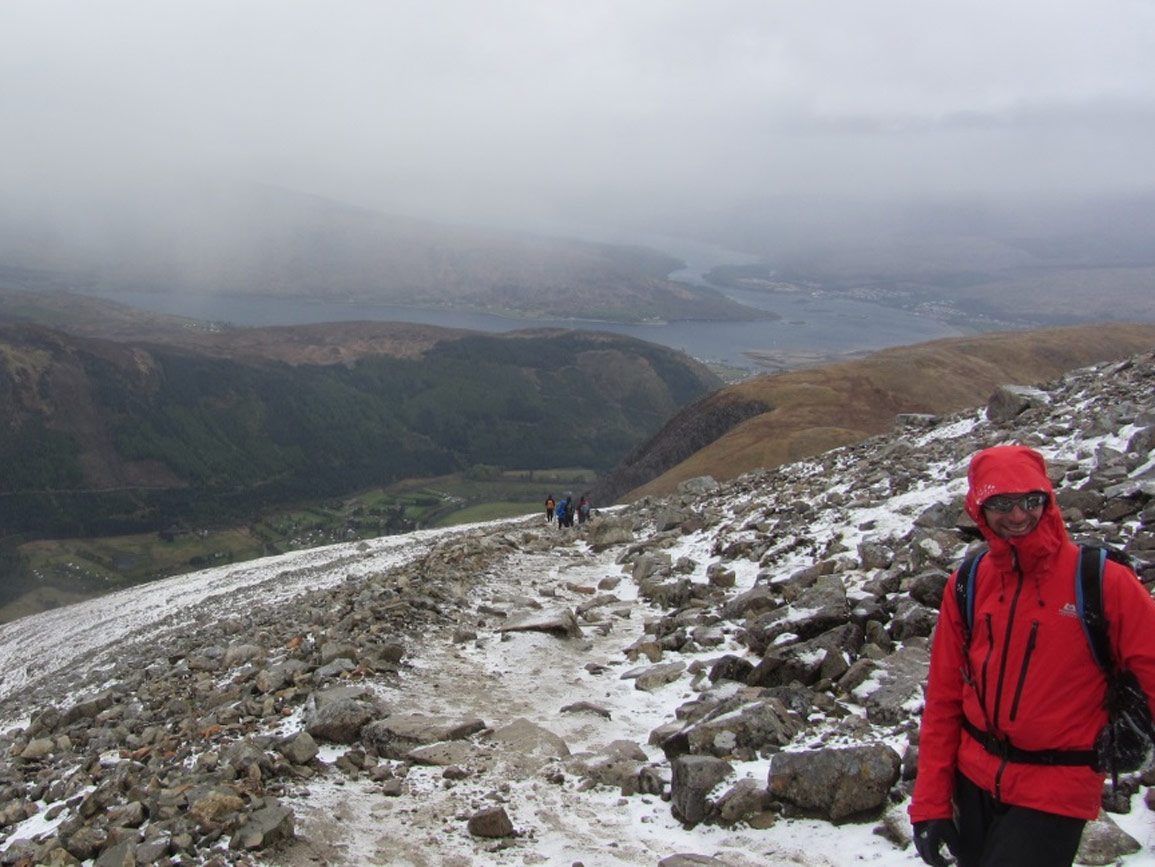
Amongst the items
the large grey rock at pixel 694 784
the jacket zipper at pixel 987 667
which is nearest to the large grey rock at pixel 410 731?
the large grey rock at pixel 694 784

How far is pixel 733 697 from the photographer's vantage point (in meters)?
10.5

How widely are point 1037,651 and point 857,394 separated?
2651 inches

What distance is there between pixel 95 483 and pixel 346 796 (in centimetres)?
18100

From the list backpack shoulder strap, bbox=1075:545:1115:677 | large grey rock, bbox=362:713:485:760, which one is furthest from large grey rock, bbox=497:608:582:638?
backpack shoulder strap, bbox=1075:545:1115:677

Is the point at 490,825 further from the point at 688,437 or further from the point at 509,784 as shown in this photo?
the point at 688,437

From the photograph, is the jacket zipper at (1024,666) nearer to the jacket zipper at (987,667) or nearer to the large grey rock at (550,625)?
the jacket zipper at (987,667)

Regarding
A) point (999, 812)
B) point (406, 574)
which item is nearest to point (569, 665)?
point (406, 574)

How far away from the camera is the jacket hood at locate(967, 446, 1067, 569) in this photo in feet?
14.7

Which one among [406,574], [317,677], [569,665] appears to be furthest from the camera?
[406,574]

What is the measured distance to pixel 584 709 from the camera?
38.3ft

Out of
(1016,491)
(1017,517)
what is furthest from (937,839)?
(1016,491)

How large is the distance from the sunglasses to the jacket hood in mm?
26

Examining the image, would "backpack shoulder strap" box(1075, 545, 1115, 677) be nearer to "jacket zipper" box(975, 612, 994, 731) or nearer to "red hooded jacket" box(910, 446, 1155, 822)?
"red hooded jacket" box(910, 446, 1155, 822)

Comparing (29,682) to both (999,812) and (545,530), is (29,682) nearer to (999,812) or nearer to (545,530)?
(545,530)
